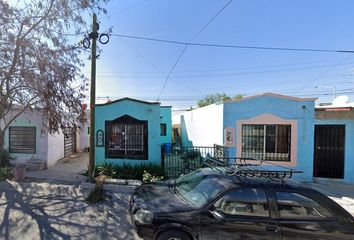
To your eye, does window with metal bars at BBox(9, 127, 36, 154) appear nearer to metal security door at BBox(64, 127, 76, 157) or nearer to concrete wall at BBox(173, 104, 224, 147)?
metal security door at BBox(64, 127, 76, 157)

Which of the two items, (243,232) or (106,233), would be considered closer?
(243,232)

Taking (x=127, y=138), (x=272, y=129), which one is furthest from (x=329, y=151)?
(x=127, y=138)

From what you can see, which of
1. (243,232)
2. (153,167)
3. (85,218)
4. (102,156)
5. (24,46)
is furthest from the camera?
(102,156)

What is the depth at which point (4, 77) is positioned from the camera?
7.76 meters

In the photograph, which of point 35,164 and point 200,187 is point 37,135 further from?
point 200,187

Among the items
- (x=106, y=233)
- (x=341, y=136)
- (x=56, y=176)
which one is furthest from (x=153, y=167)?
(x=341, y=136)

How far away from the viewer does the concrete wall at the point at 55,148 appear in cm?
1224

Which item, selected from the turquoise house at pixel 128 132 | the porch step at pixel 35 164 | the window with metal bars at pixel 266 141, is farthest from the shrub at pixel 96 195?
the window with metal bars at pixel 266 141

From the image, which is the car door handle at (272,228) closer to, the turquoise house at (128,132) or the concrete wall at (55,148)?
the turquoise house at (128,132)

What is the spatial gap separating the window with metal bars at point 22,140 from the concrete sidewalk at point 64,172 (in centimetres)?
A: 131

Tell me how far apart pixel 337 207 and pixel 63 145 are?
13.0 m

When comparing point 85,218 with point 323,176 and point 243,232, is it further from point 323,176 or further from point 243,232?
point 323,176

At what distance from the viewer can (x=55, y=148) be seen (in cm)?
1297

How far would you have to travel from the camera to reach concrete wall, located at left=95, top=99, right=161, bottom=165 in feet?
35.3
